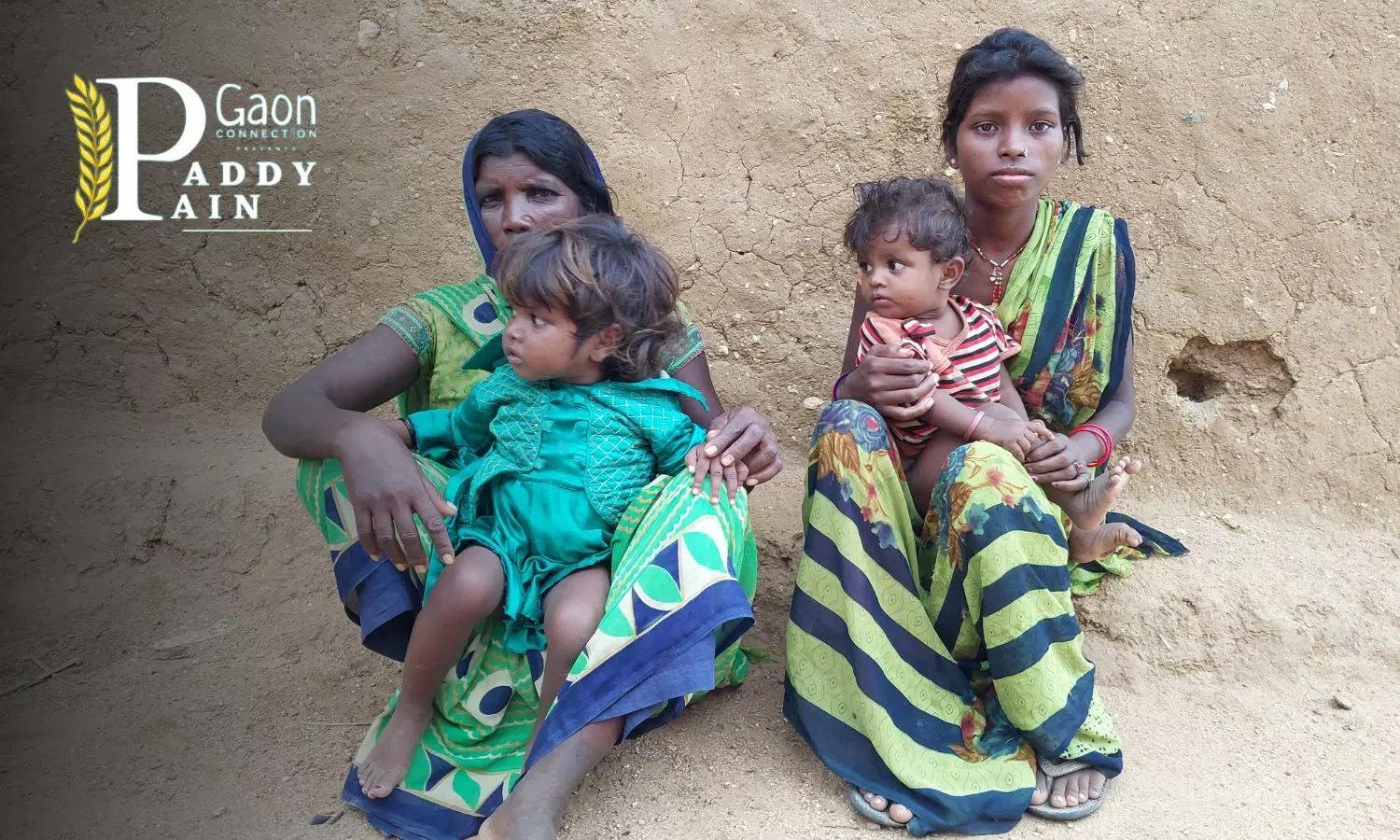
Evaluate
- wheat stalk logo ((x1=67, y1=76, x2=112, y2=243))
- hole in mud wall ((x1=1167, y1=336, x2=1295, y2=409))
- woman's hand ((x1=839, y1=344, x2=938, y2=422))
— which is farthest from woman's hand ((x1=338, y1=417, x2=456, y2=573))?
hole in mud wall ((x1=1167, y1=336, x2=1295, y2=409))

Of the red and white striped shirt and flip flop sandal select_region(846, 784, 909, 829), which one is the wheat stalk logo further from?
flip flop sandal select_region(846, 784, 909, 829)

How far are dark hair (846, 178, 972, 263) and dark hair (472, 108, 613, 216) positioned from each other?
633 mm

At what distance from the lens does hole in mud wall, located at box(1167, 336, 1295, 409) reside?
3.45 m

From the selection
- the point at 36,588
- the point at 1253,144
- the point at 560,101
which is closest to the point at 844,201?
the point at 560,101

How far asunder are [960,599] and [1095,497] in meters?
0.38

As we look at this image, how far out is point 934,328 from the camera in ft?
8.63

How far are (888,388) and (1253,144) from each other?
1.65 m

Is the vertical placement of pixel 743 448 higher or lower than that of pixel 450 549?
higher

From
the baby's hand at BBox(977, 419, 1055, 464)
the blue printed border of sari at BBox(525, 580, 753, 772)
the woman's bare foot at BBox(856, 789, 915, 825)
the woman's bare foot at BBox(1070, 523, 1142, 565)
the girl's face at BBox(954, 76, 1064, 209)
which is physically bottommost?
the woman's bare foot at BBox(856, 789, 915, 825)

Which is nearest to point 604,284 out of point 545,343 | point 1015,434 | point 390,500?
point 545,343

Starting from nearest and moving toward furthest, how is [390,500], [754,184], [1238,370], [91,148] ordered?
[390,500], [1238,370], [754,184], [91,148]

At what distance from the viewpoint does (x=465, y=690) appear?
2.50 metres

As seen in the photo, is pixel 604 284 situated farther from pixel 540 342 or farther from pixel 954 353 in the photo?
pixel 954 353

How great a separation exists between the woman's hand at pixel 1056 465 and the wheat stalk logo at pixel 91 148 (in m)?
3.15
